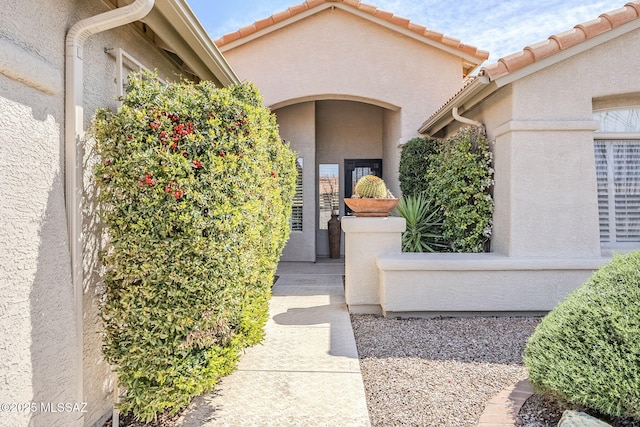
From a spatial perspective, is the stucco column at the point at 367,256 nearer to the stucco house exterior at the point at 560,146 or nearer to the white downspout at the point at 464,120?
the stucco house exterior at the point at 560,146

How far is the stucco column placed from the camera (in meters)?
7.48

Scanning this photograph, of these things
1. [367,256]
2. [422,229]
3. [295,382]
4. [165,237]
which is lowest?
[295,382]

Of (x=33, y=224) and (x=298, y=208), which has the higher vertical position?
(x=298, y=208)

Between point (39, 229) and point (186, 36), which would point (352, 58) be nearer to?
point (186, 36)

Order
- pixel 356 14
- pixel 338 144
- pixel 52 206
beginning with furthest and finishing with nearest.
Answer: pixel 338 144 < pixel 356 14 < pixel 52 206

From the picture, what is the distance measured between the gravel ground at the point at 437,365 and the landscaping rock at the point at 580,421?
857 mm

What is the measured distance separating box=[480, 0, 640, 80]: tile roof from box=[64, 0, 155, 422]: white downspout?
18.7ft

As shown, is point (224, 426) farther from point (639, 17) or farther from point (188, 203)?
point (639, 17)

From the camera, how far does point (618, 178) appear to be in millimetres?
7457

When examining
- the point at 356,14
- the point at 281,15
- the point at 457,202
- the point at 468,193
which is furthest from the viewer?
the point at 356,14

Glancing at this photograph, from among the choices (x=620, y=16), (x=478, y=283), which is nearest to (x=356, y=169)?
(x=478, y=283)

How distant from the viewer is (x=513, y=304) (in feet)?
23.1

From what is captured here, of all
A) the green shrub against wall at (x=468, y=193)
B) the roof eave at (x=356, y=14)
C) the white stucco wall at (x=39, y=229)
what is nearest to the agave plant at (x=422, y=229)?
the green shrub against wall at (x=468, y=193)

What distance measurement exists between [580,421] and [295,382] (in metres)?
2.81
